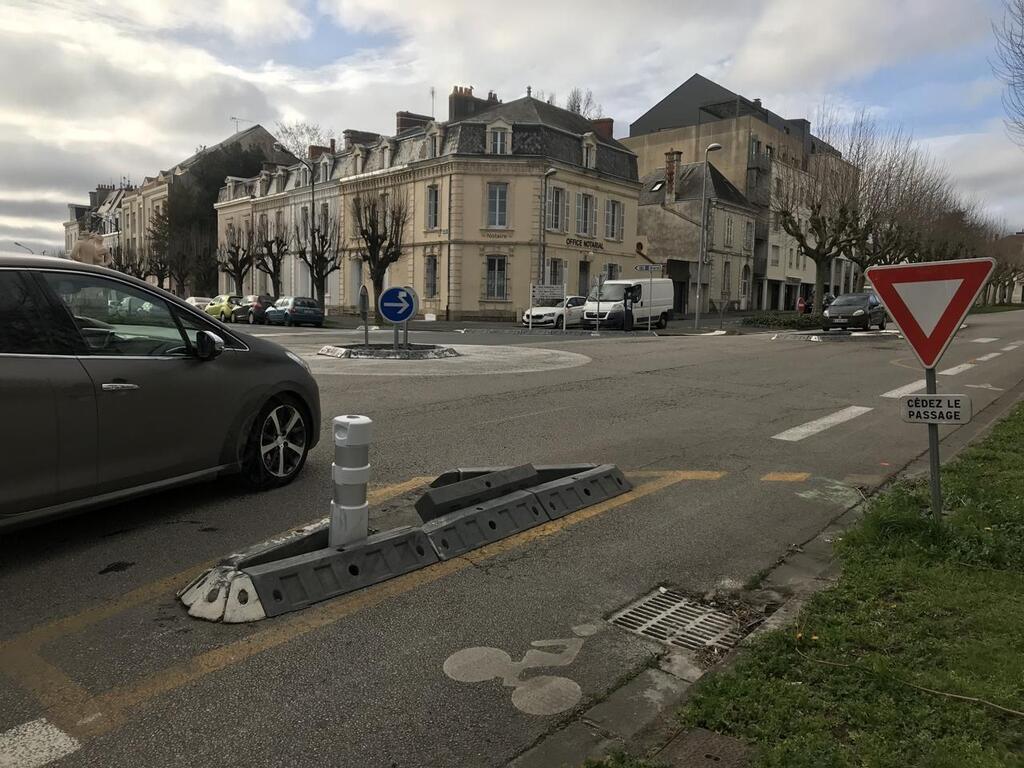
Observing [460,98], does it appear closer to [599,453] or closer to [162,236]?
[162,236]

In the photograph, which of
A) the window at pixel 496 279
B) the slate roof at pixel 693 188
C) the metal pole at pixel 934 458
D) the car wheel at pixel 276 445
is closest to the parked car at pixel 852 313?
the window at pixel 496 279

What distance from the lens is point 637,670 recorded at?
317 centimetres

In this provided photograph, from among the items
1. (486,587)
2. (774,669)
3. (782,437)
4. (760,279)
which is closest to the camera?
(774,669)

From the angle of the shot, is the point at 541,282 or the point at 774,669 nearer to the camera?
the point at 774,669

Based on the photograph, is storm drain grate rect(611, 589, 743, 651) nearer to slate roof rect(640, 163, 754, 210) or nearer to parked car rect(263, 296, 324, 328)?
parked car rect(263, 296, 324, 328)

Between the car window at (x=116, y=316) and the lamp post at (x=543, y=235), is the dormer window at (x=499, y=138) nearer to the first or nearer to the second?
the lamp post at (x=543, y=235)

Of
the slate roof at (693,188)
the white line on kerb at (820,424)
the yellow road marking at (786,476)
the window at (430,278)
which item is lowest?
the yellow road marking at (786,476)

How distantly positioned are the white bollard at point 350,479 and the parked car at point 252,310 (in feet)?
113

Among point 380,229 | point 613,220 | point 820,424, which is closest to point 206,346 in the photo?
point 820,424

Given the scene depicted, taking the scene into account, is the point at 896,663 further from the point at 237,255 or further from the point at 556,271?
the point at 237,255

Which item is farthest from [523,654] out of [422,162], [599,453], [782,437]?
[422,162]

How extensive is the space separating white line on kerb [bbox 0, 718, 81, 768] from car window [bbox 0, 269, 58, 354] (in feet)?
6.66

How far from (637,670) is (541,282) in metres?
38.1

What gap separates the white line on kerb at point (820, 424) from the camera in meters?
8.21
